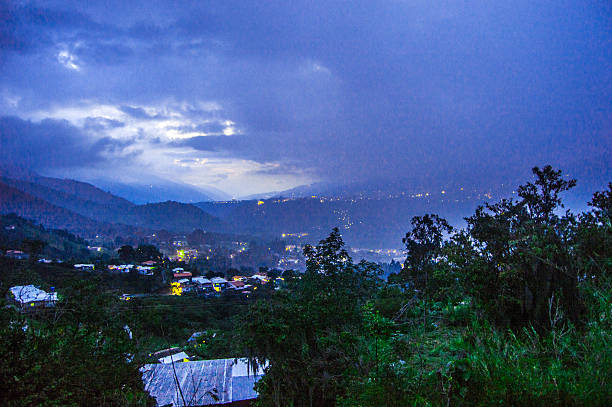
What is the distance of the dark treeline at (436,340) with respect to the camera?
222 cm

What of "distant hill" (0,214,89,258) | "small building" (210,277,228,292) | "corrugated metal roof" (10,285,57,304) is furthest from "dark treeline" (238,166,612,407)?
"distant hill" (0,214,89,258)

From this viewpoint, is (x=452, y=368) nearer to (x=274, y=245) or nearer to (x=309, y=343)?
(x=309, y=343)

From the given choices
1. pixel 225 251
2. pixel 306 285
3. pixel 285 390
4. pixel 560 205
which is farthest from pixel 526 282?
pixel 225 251

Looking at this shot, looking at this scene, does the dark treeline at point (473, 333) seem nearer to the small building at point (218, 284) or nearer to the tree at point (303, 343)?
the tree at point (303, 343)

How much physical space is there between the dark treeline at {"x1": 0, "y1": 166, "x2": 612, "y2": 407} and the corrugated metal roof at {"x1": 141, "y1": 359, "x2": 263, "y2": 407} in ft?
7.79

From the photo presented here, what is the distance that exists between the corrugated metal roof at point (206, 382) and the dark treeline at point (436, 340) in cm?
237

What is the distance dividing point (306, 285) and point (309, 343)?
1.88 metres

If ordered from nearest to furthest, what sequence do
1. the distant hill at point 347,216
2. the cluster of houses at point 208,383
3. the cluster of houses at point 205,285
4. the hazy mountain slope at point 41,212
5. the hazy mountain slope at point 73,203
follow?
the cluster of houses at point 208,383 → the cluster of houses at point 205,285 → the distant hill at point 347,216 → the hazy mountain slope at point 41,212 → the hazy mountain slope at point 73,203

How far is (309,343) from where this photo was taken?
442cm

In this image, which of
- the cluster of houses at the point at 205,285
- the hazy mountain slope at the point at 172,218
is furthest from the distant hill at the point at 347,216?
the cluster of houses at the point at 205,285

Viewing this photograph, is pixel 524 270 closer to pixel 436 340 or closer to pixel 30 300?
pixel 436 340

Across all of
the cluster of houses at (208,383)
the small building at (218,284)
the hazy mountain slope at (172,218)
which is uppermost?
the hazy mountain slope at (172,218)

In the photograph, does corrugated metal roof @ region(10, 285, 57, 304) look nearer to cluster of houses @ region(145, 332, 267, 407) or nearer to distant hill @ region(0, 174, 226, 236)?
cluster of houses @ region(145, 332, 267, 407)

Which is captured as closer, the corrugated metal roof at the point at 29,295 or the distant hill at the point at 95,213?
the corrugated metal roof at the point at 29,295
